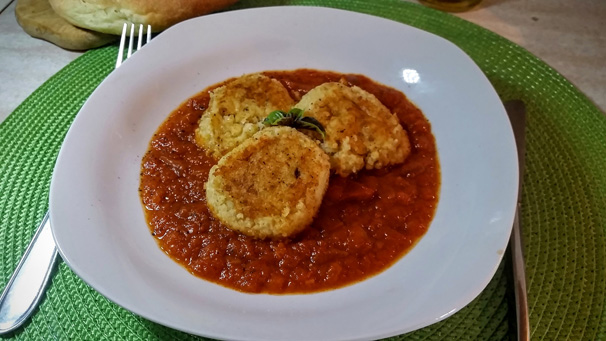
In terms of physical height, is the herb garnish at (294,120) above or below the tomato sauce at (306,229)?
above

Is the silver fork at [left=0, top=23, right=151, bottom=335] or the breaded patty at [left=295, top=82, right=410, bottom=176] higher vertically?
the breaded patty at [left=295, top=82, right=410, bottom=176]

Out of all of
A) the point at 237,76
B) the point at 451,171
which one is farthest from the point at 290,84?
the point at 451,171

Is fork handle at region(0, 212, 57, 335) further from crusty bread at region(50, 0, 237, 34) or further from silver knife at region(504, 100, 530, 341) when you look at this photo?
silver knife at region(504, 100, 530, 341)

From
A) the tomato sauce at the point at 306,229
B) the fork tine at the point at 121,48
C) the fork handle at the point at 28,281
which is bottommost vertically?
the fork handle at the point at 28,281

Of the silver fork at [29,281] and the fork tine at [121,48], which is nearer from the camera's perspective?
the silver fork at [29,281]

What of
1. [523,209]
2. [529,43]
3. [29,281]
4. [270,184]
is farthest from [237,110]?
[529,43]

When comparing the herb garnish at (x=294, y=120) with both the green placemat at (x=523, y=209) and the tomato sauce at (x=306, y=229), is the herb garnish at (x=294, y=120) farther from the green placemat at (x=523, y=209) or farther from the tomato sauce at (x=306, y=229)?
the green placemat at (x=523, y=209)

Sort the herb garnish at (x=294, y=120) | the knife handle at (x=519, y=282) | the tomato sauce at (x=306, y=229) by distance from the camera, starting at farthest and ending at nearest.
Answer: the herb garnish at (x=294, y=120)
the tomato sauce at (x=306, y=229)
the knife handle at (x=519, y=282)

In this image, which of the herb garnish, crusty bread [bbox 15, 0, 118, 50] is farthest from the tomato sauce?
crusty bread [bbox 15, 0, 118, 50]

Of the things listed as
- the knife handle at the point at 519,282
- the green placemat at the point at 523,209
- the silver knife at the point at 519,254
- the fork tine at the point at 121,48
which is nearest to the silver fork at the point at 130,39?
the fork tine at the point at 121,48
